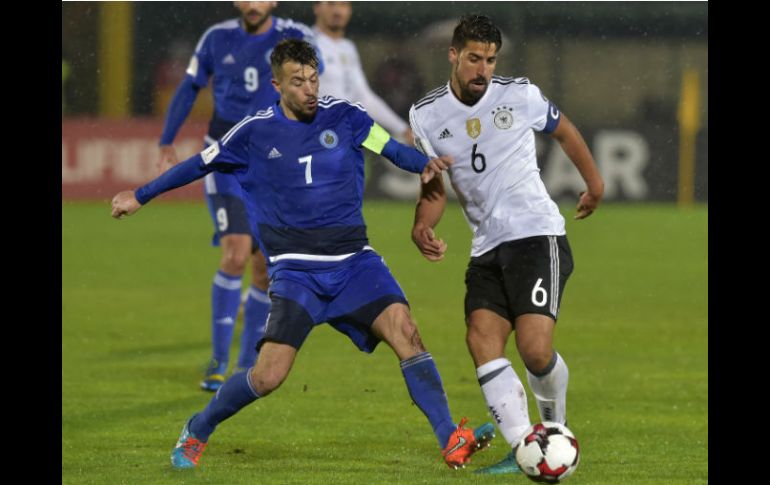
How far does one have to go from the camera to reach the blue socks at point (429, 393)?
662 centimetres

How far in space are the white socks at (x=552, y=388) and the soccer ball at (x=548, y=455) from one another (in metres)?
0.52

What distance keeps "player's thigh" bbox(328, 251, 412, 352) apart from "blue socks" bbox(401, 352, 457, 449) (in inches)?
7.4

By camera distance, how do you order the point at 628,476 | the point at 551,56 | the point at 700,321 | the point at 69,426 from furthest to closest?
the point at 551,56 → the point at 700,321 → the point at 69,426 → the point at 628,476

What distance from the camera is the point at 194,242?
18734 millimetres

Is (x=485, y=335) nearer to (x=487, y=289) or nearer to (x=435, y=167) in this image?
(x=487, y=289)

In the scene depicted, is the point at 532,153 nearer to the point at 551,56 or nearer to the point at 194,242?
the point at 194,242

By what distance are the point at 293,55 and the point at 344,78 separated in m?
5.25

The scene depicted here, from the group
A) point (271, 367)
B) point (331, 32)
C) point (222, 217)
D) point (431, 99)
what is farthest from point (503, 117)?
point (331, 32)

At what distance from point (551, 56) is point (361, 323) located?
70.1 ft

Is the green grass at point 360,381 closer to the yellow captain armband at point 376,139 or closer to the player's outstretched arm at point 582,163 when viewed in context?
the player's outstretched arm at point 582,163

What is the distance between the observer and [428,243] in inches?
257

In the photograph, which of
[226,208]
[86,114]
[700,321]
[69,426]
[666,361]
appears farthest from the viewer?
[86,114]

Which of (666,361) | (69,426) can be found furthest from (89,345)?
(666,361)

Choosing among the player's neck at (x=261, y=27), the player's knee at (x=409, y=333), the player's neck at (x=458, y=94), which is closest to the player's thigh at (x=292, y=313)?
the player's knee at (x=409, y=333)
